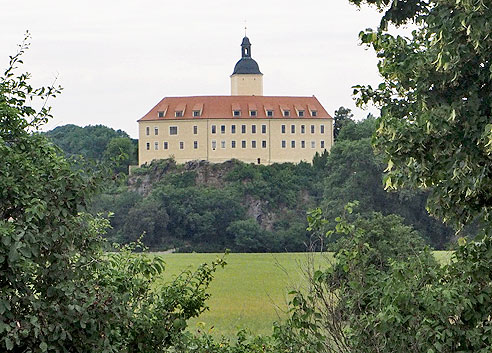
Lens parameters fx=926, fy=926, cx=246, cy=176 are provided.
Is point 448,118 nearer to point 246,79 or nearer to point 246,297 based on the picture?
point 246,297

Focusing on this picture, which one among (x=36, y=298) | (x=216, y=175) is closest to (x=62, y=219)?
(x=36, y=298)

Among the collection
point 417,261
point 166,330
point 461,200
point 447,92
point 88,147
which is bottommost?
point 166,330

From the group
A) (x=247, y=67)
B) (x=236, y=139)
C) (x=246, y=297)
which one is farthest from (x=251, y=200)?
(x=246, y=297)

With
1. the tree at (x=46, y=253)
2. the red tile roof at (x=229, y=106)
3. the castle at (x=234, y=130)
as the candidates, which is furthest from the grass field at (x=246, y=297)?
the red tile roof at (x=229, y=106)

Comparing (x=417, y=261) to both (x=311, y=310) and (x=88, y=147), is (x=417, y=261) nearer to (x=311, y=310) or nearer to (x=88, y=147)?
(x=311, y=310)

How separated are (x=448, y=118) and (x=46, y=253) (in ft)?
10.5

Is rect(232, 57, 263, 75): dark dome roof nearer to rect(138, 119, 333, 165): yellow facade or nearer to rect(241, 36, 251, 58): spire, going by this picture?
rect(241, 36, 251, 58): spire

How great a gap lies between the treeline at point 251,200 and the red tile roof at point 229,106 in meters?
8.80

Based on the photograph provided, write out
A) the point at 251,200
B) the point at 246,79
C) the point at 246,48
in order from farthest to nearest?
the point at 246,79, the point at 246,48, the point at 251,200

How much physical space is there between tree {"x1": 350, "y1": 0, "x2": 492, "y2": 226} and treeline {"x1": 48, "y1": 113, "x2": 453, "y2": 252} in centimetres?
5867

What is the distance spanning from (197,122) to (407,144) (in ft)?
327

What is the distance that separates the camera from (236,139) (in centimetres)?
10581

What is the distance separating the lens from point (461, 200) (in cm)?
764

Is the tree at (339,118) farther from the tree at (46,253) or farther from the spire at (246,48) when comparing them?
the tree at (46,253)
